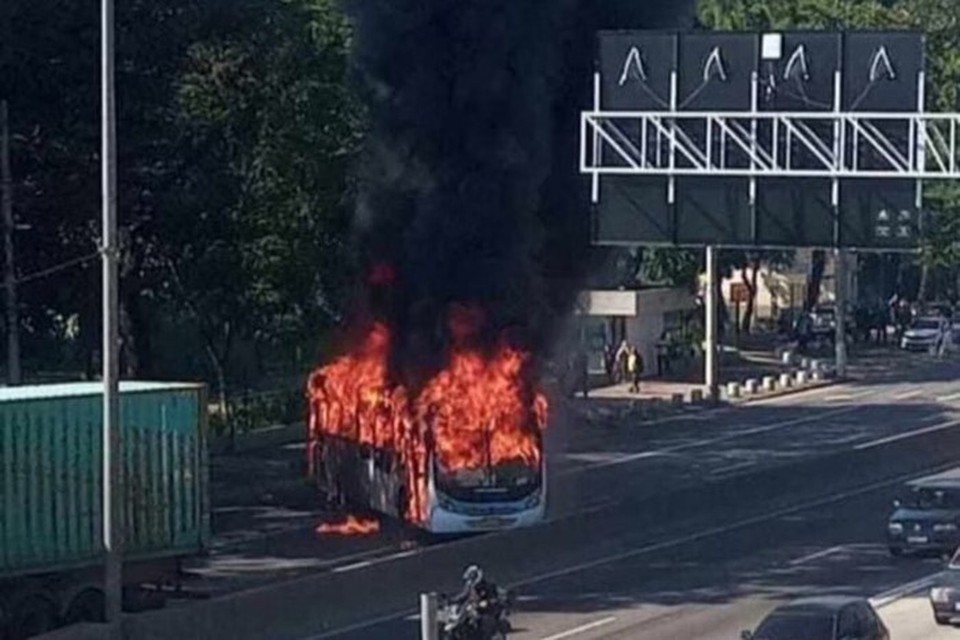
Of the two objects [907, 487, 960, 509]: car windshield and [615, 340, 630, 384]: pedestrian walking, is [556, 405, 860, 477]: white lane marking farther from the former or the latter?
[907, 487, 960, 509]: car windshield

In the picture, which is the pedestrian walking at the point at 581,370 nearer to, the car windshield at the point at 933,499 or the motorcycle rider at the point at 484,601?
the car windshield at the point at 933,499

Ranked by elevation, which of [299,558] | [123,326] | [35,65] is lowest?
[299,558]

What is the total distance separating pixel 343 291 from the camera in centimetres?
5700

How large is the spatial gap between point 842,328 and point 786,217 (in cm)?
4736

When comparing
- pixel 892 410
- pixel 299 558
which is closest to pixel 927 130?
pixel 299 558

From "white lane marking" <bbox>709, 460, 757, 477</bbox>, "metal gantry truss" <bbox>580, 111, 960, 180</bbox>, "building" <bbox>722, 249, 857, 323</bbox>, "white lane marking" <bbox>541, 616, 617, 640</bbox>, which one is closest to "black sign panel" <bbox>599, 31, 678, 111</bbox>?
"metal gantry truss" <bbox>580, 111, 960, 180</bbox>

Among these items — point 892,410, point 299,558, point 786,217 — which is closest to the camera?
point 786,217

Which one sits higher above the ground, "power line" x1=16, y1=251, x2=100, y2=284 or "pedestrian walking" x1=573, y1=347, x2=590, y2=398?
"power line" x1=16, y1=251, x2=100, y2=284

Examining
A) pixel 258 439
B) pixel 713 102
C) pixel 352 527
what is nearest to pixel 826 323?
pixel 258 439

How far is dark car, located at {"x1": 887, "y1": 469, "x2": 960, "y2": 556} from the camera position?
41.5m

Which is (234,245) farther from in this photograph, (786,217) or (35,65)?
(786,217)

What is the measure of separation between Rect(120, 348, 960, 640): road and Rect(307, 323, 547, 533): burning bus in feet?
2.79

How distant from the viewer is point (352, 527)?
4500 cm

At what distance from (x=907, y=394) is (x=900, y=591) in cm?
3960
